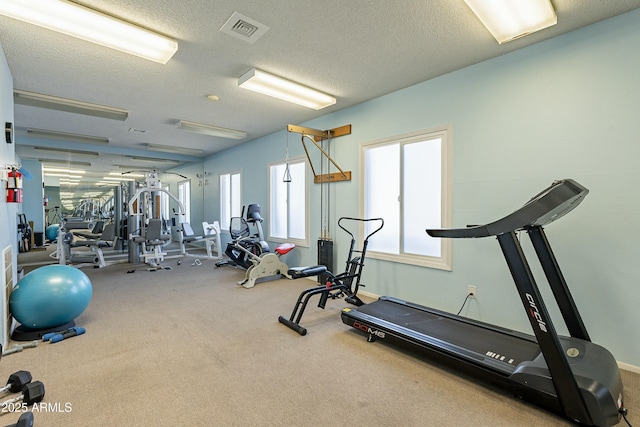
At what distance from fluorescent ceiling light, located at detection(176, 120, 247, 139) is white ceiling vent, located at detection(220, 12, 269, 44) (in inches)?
118

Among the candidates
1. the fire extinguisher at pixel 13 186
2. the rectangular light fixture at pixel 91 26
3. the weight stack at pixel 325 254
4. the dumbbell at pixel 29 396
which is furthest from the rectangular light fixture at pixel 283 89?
the dumbbell at pixel 29 396

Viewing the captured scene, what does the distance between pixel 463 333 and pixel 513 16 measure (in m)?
2.47

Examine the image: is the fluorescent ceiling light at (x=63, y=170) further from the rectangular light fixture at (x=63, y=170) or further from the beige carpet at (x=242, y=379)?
the beige carpet at (x=242, y=379)

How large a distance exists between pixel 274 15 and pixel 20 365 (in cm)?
328

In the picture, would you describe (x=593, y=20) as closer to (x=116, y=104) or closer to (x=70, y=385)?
(x=70, y=385)

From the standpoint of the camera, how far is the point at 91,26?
7.44 ft

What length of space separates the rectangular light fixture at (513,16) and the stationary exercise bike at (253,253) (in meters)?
3.59

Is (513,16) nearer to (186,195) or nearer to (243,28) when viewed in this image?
(243,28)

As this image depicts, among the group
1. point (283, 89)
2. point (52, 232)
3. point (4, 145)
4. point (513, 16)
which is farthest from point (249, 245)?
point (52, 232)

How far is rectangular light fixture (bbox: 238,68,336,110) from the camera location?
325cm

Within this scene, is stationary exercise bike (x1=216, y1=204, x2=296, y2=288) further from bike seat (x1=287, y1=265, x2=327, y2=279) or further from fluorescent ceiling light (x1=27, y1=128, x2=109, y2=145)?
fluorescent ceiling light (x1=27, y1=128, x2=109, y2=145)

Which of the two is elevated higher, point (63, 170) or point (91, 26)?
point (91, 26)

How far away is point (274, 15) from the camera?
88.7 inches

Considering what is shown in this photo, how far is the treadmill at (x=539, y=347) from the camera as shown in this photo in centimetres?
161
